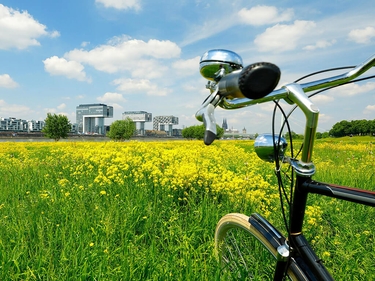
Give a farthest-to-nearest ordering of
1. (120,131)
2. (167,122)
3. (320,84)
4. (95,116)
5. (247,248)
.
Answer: (95,116), (120,131), (167,122), (247,248), (320,84)

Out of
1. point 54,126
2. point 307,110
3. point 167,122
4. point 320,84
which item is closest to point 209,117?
point 307,110

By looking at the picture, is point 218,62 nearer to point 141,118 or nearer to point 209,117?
point 209,117

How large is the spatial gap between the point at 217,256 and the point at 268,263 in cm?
60

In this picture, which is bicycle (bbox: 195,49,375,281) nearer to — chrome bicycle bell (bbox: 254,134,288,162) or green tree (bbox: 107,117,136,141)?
chrome bicycle bell (bbox: 254,134,288,162)

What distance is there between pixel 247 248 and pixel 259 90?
2.09 meters

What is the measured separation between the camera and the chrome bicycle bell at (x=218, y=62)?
0.85m

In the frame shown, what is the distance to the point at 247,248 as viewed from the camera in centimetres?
248

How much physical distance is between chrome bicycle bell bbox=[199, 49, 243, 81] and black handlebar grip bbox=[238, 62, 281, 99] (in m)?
0.18

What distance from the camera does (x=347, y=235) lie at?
3.31 m

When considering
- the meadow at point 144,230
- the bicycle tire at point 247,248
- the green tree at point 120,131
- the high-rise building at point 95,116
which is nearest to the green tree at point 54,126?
the green tree at point 120,131

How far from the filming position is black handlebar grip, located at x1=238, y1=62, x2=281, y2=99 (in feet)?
2.19

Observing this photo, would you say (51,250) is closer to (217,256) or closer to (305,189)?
(217,256)

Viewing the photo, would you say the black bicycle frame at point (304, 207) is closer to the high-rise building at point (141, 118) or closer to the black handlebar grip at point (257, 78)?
the black handlebar grip at point (257, 78)

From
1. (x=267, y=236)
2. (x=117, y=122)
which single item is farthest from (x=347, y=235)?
(x=117, y=122)
